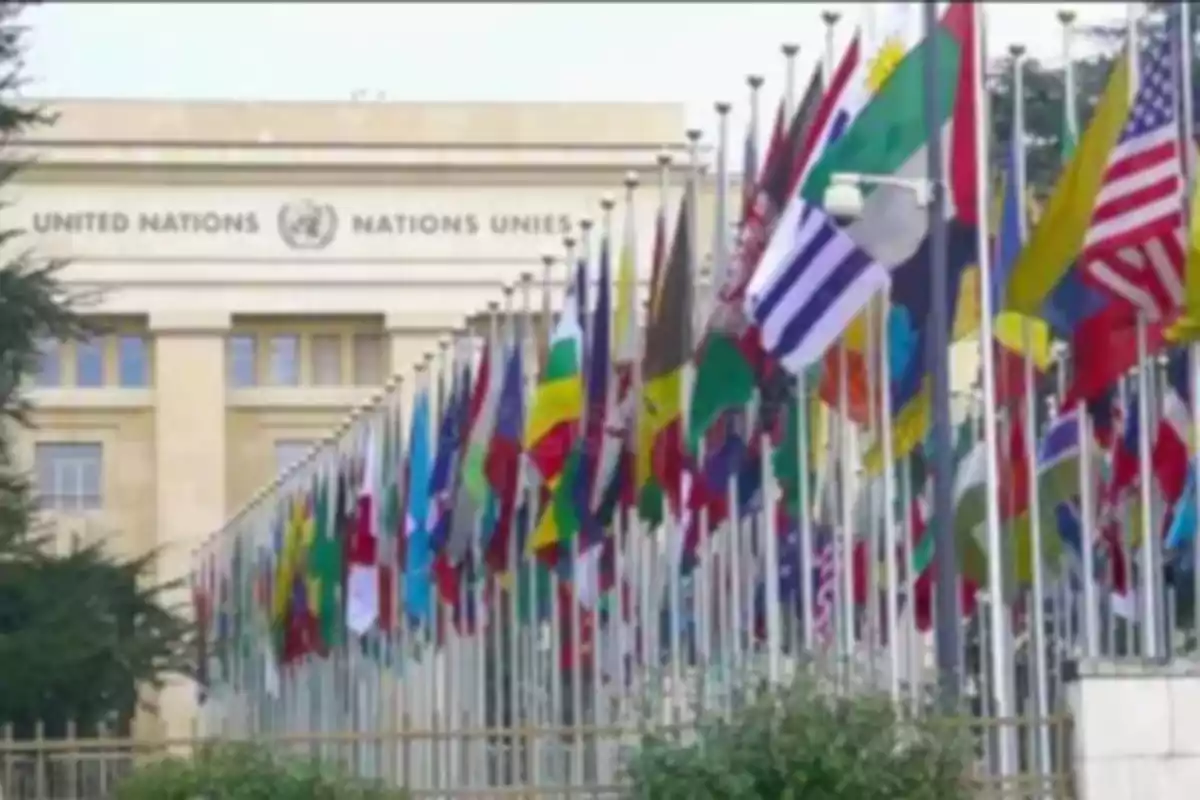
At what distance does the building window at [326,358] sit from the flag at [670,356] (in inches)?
1929

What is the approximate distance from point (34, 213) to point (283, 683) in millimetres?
17508

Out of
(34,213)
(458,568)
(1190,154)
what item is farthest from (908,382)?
(34,213)

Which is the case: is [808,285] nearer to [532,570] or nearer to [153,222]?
[532,570]

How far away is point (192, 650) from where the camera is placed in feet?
160

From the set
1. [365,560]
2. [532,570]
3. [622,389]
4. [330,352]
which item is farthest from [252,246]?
[622,389]

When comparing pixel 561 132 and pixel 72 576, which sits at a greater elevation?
pixel 561 132

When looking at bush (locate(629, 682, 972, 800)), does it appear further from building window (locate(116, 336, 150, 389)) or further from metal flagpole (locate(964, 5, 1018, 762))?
building window (locate(116, 336, 150, 389))

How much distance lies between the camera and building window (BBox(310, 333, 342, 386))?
8088 cm

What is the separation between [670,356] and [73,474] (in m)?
50.1

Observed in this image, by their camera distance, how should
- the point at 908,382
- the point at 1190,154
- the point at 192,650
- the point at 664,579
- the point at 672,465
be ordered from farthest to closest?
1. the point at 192,650
2. the point at 664,579
3. the point at 672,465
4. the point at 908,382
5. the point at 1190,154

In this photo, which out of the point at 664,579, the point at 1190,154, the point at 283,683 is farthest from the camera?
the point at 283,683

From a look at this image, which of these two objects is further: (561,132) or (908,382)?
(561,132)

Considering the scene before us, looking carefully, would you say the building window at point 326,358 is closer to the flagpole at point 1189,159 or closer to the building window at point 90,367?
the building window at point 90,367

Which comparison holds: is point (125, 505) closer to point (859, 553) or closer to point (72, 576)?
point (72, 576)
